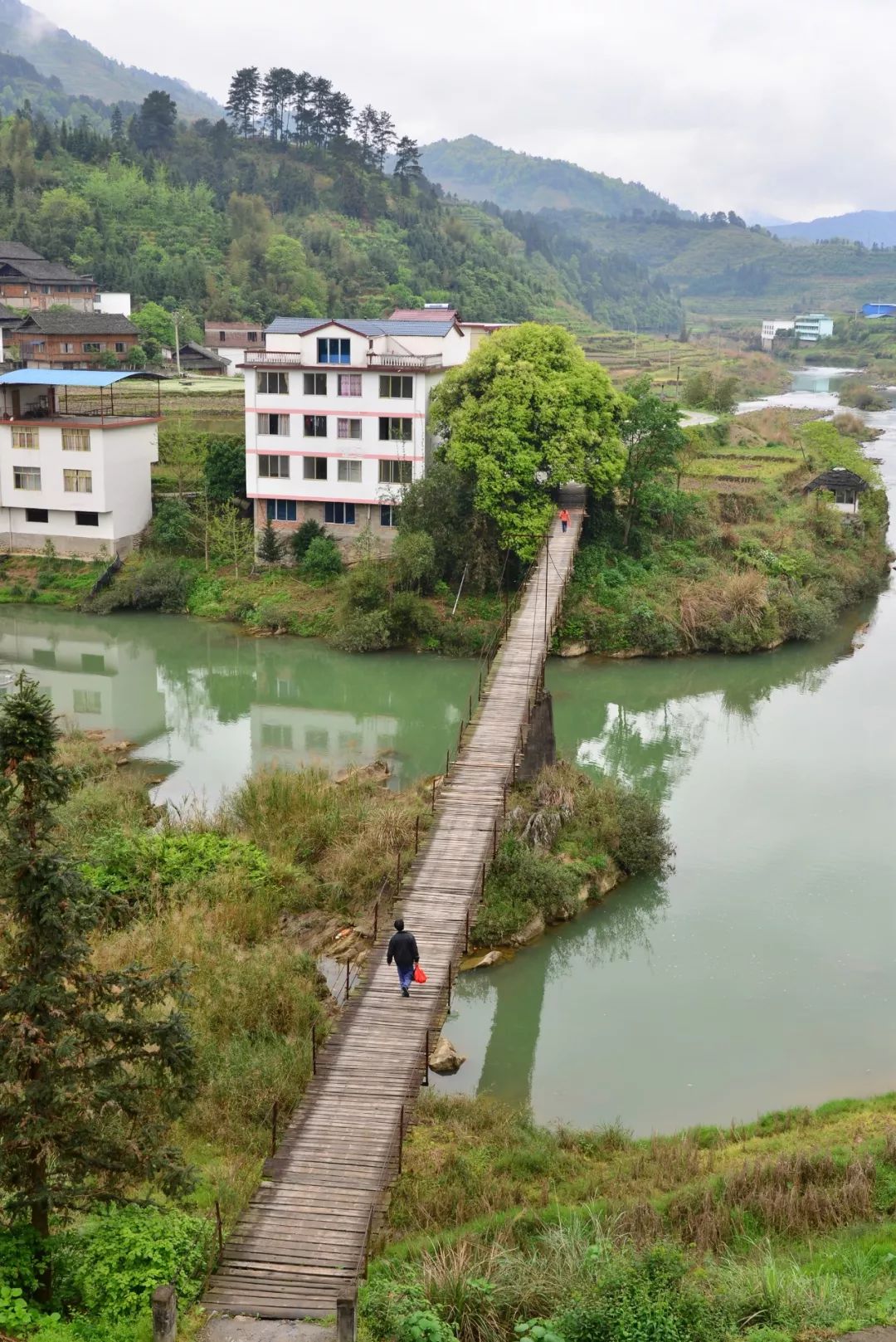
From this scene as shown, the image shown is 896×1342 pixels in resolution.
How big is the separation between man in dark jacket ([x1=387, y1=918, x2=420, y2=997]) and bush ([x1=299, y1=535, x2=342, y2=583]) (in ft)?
69.1

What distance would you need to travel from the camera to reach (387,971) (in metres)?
13.2

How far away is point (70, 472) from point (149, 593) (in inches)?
173

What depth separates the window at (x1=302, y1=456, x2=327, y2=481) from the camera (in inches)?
1335

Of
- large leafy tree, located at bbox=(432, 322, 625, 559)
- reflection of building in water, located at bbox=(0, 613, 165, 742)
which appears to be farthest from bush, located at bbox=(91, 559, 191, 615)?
large leafy tree, located at bbox=(432, 322, 625, 559)

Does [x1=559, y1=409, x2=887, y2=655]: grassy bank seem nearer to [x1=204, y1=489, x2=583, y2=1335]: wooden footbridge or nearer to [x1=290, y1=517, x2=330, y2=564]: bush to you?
[x1=290, y1=517, x2=330, y2=564]: bush

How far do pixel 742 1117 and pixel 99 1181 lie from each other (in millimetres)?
7020

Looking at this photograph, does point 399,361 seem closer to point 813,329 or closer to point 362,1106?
point 362,1106

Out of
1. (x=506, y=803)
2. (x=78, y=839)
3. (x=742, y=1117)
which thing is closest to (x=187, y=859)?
(x=78, y=839)

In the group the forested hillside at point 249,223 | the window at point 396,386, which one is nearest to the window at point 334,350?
the window at point 396,386

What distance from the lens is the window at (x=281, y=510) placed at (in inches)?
1363

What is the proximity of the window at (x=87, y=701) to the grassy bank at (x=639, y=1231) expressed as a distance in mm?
16559

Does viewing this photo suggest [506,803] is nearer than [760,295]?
Yes

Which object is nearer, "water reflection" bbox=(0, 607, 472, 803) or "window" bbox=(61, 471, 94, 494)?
"water reflection" bbox=(0, 607, 472, 803)

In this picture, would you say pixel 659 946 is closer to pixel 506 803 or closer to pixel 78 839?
pixel 506 803
